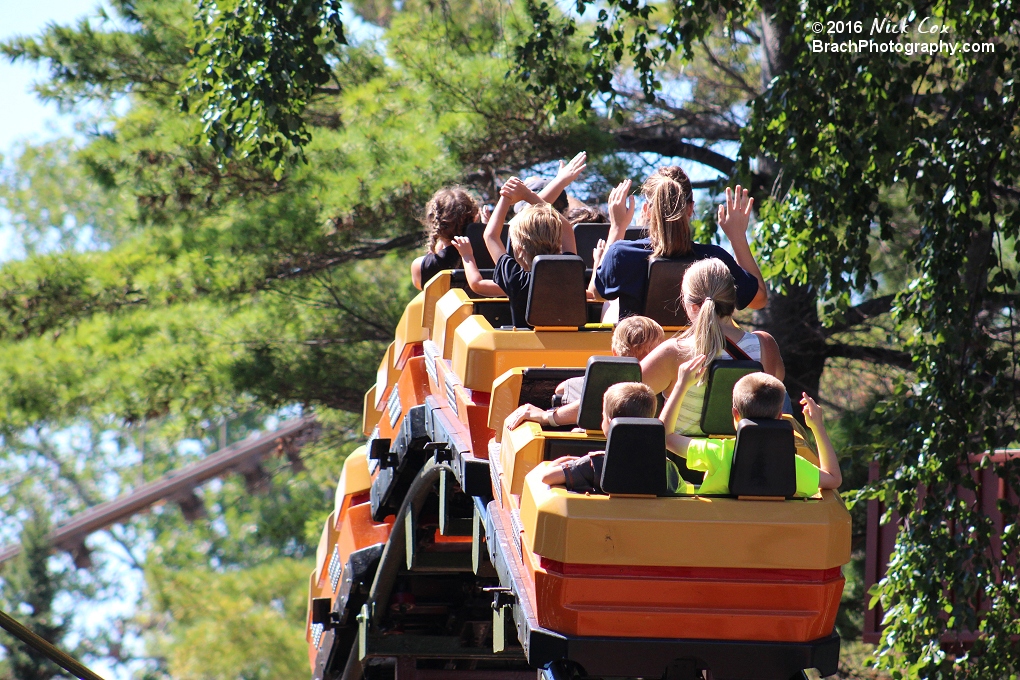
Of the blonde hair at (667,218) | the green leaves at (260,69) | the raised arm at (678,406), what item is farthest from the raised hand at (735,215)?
the green leaves at (260,69)

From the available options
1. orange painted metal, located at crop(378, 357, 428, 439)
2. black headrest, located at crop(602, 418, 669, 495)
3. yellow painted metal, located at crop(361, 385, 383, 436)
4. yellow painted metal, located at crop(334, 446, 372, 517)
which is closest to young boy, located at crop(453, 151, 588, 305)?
orange painted metal, located at crop(378, 357, 428, 439)

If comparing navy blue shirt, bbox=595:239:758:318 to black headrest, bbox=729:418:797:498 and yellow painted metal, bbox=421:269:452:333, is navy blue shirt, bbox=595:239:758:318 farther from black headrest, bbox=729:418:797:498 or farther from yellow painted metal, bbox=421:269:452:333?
yellow painted metal, bbox=421:269:452:333

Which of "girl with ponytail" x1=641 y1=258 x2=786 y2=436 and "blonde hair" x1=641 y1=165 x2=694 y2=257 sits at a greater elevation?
"blonde hair" x1=641 y1=165 x2=694 y2=257

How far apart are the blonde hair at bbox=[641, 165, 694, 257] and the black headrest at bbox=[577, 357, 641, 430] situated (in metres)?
0.62

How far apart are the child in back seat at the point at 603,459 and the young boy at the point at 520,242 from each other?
95 cm

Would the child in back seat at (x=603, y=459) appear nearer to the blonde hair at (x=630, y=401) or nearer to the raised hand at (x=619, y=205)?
the blonde hair at (x=630, y=401)

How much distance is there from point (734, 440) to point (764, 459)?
0.10 metres

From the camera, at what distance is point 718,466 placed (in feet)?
9.00

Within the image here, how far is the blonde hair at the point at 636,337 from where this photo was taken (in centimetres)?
315

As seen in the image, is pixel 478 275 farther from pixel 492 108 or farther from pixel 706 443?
pixel 492 108

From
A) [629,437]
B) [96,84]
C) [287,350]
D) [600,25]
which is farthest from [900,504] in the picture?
[96,84]

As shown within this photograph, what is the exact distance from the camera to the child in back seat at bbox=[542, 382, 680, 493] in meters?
2.72

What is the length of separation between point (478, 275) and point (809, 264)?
6.25 ft

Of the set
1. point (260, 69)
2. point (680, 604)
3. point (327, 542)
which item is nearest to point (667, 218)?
point (680, 604)
